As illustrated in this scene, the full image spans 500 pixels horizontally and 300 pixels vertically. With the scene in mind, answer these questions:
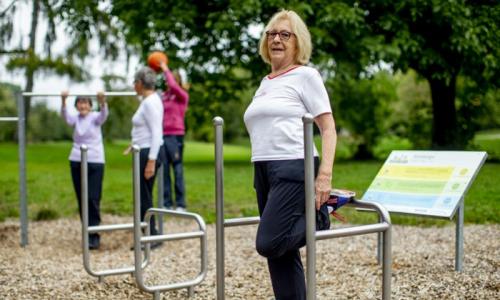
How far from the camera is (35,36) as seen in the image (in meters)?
20.0

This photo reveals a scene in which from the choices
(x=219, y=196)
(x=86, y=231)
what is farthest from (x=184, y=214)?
(x=86, y=231)

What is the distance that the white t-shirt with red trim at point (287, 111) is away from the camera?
3.23 m

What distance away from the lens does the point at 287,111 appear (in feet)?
10.6

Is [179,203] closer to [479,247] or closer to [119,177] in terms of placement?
[479,247]

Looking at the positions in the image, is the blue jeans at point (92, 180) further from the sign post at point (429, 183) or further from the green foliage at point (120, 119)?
the green foliage at point (120, 119)

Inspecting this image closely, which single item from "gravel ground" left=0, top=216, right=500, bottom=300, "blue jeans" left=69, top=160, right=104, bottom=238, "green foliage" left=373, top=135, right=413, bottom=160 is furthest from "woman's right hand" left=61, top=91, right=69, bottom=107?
"green foliage" left=373, top=135, right=413, bottom=160

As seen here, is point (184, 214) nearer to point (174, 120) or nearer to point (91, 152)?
point (91, 152)

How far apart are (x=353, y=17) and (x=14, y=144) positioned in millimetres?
5425

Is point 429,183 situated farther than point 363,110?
No

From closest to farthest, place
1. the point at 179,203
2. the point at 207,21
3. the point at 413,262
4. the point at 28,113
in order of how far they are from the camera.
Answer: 1. the point at 413,262
2. the point at 179,203
3. the point at 28,113
4. the point at 207,21

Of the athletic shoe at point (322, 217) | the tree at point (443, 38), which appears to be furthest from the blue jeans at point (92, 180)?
the tree at point (443, 38)

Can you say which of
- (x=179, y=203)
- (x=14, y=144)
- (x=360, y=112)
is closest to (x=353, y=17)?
(x=179, y=203)

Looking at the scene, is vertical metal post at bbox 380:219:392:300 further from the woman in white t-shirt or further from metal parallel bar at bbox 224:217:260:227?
metal parallel bar at bbox 224:217:260:227

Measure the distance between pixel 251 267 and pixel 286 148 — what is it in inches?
108
